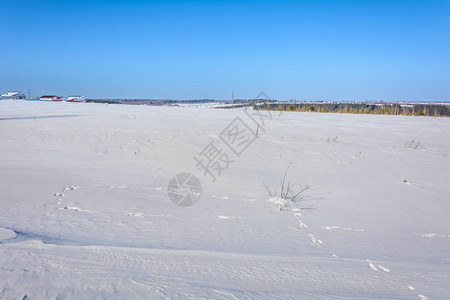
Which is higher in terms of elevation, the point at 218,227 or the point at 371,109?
the point at 371,109

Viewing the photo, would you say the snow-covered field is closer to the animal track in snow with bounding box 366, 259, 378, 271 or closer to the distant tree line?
the animal track in snow with bounding box 366, 259, 378, 271

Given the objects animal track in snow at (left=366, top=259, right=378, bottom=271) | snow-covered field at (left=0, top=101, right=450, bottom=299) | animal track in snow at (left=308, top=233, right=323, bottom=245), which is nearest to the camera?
snow-covered field at (left=0, top=101, right=450, bottom=299)

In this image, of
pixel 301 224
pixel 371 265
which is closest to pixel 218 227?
pixel 301 224

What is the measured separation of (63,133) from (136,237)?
594cm

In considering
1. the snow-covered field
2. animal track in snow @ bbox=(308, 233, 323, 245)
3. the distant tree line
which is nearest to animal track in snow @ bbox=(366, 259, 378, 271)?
the snow-covered field

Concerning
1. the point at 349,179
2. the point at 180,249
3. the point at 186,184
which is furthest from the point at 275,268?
the point at 349,179

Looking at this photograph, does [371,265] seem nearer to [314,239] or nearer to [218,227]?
[314,239]

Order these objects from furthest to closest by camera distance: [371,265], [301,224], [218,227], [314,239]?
[301,224]
[218,227]
[314,239]
[371,265]

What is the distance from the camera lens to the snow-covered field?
170 cm

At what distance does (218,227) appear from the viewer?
8.84 ft

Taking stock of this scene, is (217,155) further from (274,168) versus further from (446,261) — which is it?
(446,261)

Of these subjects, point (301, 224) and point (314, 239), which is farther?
point (301, 224)

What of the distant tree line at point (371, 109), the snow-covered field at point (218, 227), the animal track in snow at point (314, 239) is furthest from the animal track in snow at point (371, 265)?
the distant tree line at point (371, 109)

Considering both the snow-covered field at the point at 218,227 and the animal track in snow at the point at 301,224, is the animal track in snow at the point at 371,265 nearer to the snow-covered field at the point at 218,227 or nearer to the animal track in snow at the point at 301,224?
the snow-covered field at the point at 218,227
